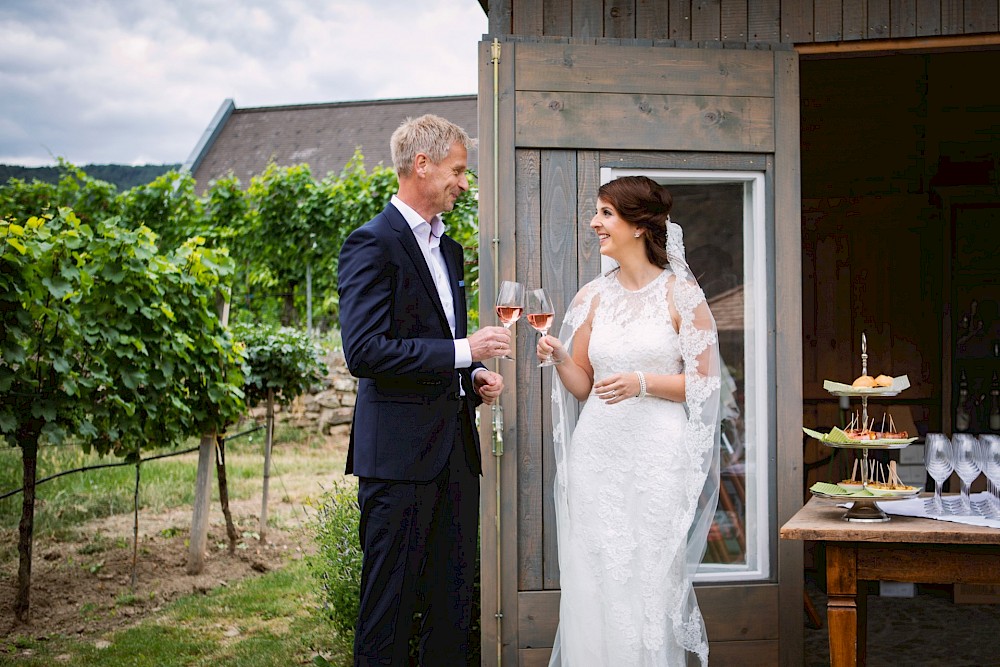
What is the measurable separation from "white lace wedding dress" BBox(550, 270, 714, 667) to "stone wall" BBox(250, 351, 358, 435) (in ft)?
27.2

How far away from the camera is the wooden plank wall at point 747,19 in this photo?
137 inches

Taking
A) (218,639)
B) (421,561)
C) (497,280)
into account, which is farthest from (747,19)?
(218,639)

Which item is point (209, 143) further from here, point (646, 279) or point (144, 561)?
point (646, 279)

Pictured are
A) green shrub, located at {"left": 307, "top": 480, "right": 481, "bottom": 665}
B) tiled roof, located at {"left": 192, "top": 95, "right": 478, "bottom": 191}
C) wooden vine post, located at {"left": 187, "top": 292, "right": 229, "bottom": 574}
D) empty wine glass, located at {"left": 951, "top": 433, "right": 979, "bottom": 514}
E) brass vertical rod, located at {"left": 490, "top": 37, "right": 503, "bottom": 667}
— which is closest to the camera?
empty wine glass, located at {"left": 951, "top": 433, "right": 979, "bottom": 514}

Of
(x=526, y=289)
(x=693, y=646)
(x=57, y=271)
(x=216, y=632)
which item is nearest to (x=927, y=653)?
(x=693, y=646)

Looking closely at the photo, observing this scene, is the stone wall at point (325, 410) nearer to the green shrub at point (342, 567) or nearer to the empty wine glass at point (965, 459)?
the green shrub at point (342, 567)

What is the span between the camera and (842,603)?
2.73 meters

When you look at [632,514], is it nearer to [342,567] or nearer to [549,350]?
[549,350]

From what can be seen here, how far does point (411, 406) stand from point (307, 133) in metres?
23.5

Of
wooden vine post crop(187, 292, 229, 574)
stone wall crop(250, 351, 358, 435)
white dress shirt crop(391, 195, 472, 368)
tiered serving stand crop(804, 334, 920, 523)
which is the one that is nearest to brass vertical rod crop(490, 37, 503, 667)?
white dress shirt crop(391, 195, 472, 368)

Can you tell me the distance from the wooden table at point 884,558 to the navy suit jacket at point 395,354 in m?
1.11

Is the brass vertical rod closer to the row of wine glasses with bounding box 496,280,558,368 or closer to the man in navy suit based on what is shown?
the man in navy suit

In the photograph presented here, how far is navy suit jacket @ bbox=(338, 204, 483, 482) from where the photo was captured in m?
2.56

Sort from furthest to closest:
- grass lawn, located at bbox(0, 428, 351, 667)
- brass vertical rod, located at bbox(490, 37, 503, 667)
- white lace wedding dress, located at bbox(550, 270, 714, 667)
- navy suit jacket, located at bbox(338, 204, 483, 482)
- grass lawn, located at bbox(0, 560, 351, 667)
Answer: grass lawn, located at bbox(0, 428, 351, 667)
grass lawn, located at bbox(0, 560, 351, 667)
brass vertical rod, located at bbox(490, 37, 503, 667)
white lace wedding dress, located at bbox(550, 270, 714, 667)
navy suit jacket, located at bbox(338, 204, 483, 482)
